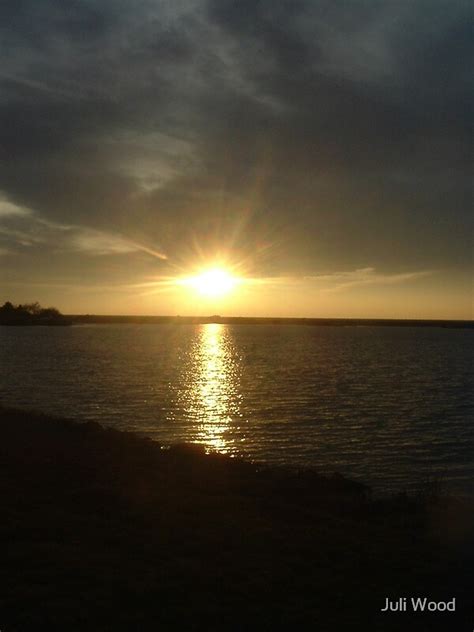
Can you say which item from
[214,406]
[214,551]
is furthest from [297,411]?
[214,551]

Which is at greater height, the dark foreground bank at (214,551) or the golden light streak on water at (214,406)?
the dark foreground bank at (214,551)

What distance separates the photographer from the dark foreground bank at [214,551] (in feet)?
29.4

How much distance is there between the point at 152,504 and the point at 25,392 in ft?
136

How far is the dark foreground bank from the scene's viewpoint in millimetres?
8961

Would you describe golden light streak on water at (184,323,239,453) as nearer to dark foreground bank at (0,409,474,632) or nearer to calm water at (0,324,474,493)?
calm water at (0,324,474,493)

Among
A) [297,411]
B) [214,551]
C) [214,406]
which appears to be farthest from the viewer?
[214,406]

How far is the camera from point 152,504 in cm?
1455

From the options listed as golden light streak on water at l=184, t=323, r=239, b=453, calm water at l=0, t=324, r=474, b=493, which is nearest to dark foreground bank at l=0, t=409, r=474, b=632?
calm water at l=0, t=324, r=474, b=493

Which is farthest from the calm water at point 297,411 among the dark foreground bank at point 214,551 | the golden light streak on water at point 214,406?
the dark foreground bank at point 214,551

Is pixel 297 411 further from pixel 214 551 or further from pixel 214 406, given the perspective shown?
pixel 214 551

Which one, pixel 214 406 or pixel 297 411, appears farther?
pixel 214 406

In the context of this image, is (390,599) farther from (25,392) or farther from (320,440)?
(25,392)

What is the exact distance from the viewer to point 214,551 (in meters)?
11.5

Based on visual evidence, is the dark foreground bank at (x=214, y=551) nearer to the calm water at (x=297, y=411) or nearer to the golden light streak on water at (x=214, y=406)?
the calm water at (x=297, y=411)
